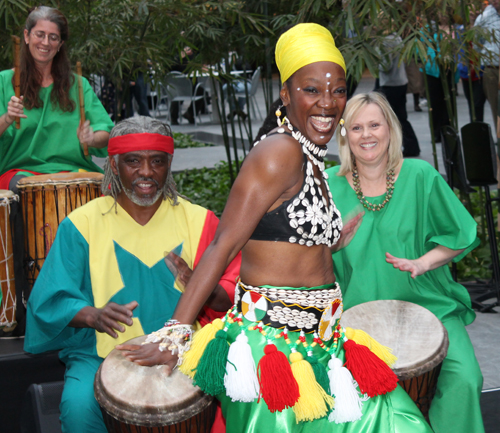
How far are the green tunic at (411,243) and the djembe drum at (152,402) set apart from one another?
1085 millimetres

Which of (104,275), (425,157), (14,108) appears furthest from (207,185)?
(104,275)

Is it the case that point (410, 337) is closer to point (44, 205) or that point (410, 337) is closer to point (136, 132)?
point (136, 132)

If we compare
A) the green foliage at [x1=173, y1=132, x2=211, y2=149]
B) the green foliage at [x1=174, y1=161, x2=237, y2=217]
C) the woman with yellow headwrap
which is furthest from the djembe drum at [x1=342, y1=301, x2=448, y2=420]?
the green foliage at [x1=173, y1=132, x2=211, y2=149]

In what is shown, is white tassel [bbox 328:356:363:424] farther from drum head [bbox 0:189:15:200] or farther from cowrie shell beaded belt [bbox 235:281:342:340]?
drum head [bbox 0:189:15:200]

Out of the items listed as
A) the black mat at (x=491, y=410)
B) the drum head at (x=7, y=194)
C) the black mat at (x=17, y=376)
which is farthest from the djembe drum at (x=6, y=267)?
the black mat at (x=491, y=410)

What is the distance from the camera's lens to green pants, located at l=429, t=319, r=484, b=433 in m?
2.71

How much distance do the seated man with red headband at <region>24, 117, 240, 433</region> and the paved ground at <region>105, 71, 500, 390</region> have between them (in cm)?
182

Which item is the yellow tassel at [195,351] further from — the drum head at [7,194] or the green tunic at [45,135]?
the green tunic at [45,135]

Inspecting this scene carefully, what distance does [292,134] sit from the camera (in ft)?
6.61

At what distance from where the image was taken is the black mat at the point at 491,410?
126 inches

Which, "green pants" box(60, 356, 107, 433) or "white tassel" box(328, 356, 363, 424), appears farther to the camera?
"green pants" box(60, 356, 107, 433)

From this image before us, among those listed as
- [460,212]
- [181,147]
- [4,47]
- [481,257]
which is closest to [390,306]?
[460,212]

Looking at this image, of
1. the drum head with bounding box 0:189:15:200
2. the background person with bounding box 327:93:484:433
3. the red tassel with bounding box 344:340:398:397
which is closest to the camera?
the red tassel with bounding box 344:340:398:397

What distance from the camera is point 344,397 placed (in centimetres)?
189
